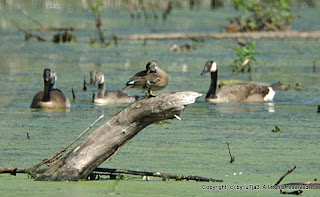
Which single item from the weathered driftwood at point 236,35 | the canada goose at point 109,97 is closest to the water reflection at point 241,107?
the canada goose at point 109,97

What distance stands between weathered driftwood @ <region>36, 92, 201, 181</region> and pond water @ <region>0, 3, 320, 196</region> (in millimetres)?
115

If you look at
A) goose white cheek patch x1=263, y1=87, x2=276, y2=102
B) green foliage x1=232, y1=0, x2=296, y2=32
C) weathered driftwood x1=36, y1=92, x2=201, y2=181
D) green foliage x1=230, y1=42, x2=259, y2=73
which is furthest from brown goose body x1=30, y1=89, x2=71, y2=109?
green foliage x1=232, y1=0, x2=296, y2=32

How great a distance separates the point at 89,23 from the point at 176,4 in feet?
37.2

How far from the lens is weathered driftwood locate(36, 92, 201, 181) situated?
6.20 metres

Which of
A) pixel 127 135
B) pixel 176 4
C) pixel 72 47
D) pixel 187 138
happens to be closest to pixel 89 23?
pixel 72 47

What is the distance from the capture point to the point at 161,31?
25.5 meters

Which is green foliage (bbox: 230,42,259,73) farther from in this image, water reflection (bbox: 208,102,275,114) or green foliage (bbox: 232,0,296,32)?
green foliage (bbox: 232,0,296,32)

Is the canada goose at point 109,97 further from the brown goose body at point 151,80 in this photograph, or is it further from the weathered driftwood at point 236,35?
the weathered driftwood at point 236,35

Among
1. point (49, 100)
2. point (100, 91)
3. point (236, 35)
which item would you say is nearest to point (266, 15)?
point (236, 35)

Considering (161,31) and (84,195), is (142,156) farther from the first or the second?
(161,31)

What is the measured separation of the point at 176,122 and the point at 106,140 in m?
4.28

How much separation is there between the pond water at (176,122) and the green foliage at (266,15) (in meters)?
0.75

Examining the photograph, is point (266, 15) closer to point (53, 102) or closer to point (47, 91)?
point (47, 91)

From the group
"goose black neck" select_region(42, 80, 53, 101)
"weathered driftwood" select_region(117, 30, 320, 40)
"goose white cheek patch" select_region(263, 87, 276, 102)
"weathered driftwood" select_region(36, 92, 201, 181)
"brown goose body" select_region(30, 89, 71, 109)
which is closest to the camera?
"weathered driftwood" select_region(36, 92, 201, 181)
